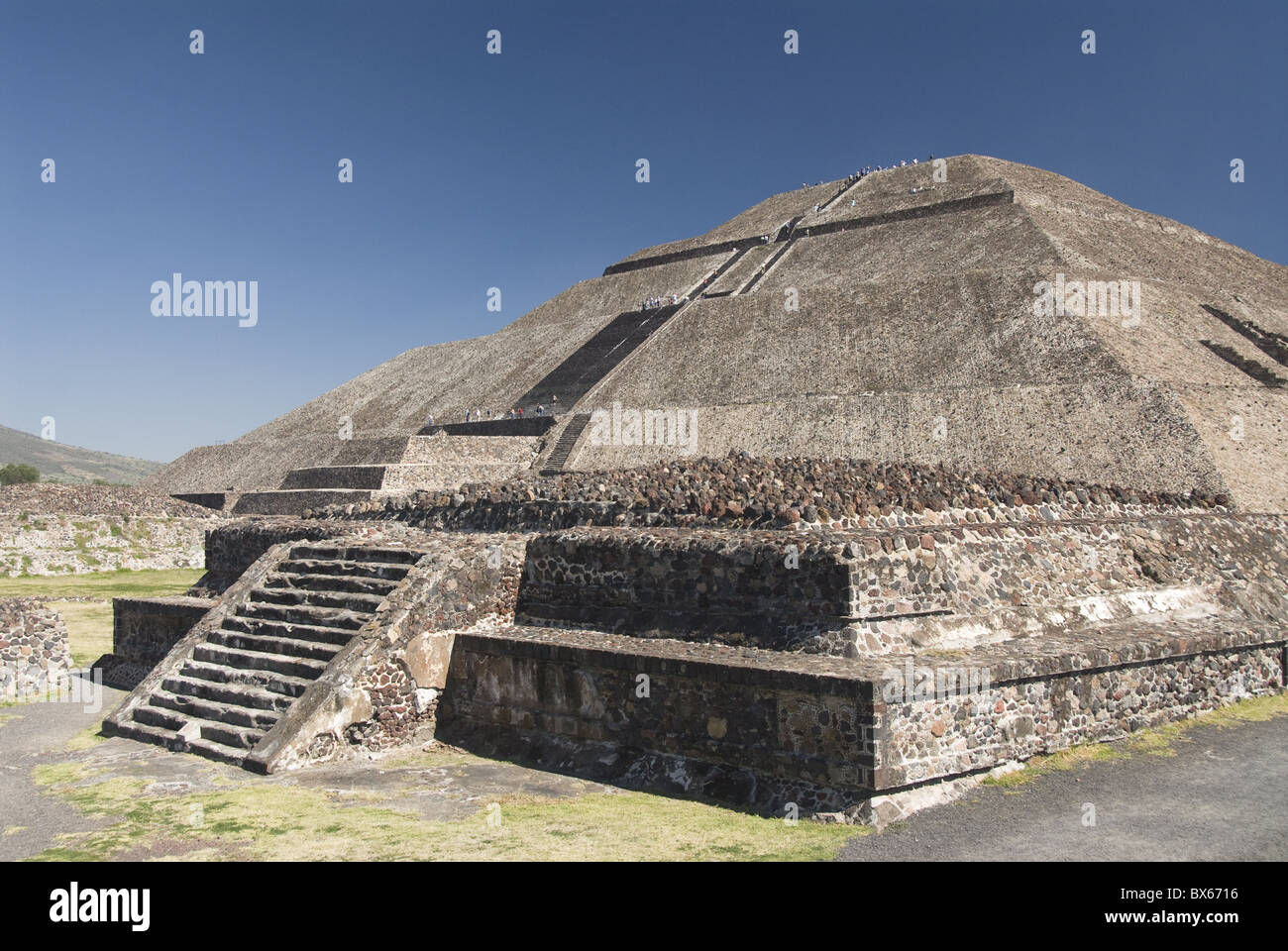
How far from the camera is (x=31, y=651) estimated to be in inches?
549

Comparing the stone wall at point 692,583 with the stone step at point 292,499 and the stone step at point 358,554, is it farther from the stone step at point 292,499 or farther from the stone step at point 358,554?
the stone step at point 292,499

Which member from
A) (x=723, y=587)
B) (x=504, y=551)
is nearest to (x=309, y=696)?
(x=504, y=551)

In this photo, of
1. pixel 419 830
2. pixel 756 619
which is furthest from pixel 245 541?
pixel 756 619

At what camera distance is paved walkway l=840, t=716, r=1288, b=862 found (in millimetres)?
7289

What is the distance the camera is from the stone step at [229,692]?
10641 millimetres

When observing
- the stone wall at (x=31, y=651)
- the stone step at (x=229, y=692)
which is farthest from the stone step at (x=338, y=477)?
the stone step at (x=229, y=692)

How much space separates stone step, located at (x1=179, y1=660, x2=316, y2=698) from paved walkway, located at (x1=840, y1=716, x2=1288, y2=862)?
5.82m

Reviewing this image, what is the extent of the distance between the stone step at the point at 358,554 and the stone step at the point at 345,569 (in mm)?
86

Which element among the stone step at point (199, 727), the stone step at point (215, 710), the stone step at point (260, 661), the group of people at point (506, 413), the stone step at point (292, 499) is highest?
the group of people at point (506, 413)

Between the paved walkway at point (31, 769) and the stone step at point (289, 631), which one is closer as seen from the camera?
the paved walkway at point (31, 769)

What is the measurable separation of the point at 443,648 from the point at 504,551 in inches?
52.7

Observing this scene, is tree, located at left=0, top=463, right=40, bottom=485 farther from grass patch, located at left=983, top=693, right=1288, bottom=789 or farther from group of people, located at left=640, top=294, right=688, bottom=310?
grass patch, located at left=983, top=693, right=1288, bottom=789

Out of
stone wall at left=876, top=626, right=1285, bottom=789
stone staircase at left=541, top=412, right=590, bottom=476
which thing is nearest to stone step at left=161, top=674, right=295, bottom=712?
stone wall at left=876, top=626, right=1285, bottom=789
